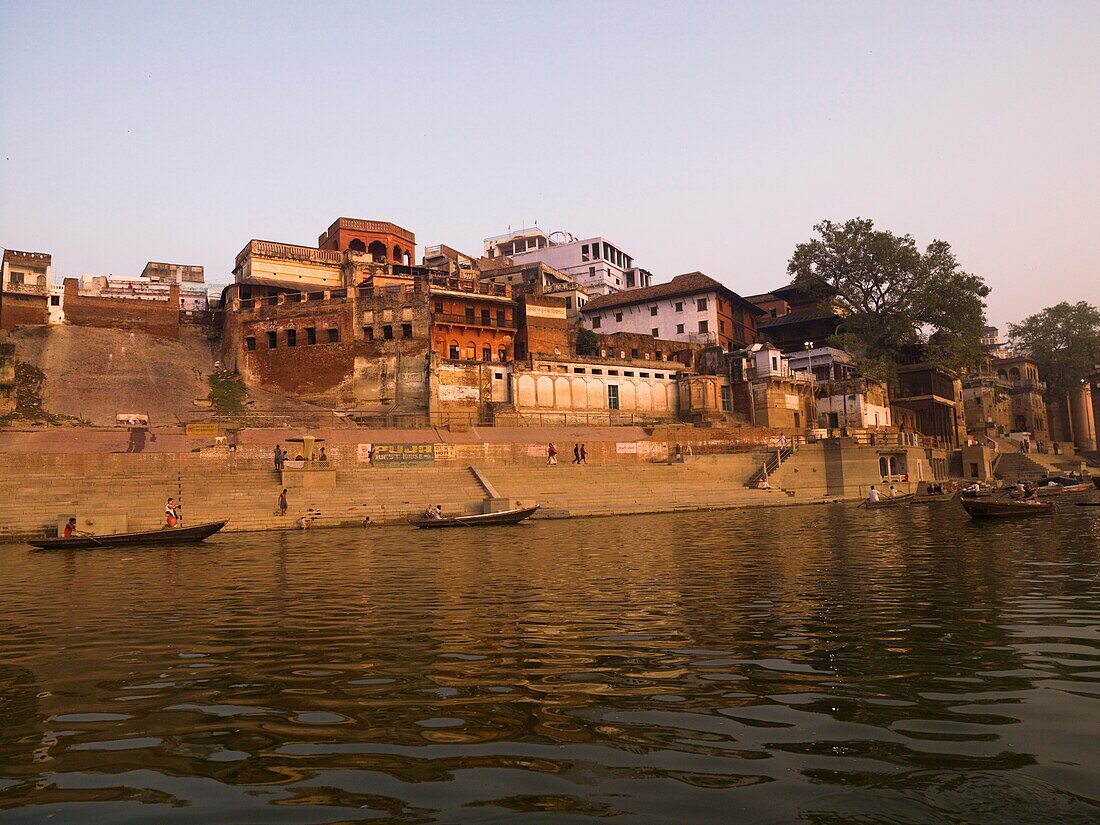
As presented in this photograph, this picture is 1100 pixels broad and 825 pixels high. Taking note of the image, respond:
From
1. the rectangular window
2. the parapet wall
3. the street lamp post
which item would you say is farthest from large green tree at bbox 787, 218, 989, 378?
→ the parapet wall

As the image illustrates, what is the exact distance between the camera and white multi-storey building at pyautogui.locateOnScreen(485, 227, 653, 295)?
82.0m

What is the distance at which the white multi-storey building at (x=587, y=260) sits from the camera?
3228 inches

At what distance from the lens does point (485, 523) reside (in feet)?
96.7

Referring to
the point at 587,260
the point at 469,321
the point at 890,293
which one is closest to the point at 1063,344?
the point at 890,293

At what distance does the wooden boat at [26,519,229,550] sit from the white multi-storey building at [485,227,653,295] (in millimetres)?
58199

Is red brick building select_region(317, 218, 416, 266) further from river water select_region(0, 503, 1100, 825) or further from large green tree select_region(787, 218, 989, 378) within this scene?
river water select_region(0, 503, 1100, 825)

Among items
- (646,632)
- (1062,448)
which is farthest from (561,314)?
(646,632)

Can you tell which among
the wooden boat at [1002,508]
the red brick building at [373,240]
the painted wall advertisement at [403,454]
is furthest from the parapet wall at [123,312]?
the wooden boat at [1002,508]

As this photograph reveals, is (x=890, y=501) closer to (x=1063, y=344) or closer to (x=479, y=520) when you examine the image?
(x=479, y=520)

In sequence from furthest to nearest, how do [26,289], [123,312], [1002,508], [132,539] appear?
[123,312]
[26,289]
[1002,508]
[132,539]

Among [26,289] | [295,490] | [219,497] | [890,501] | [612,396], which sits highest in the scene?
[26,289]

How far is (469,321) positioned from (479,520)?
28.2 meters

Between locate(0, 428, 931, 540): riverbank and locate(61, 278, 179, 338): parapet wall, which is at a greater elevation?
locate(61, 278, 179, 338): parapet wall

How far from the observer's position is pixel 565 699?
20.0 feet
